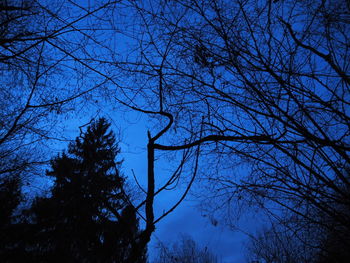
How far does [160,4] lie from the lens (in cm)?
226

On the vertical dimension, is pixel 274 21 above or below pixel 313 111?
above

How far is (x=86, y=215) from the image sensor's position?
5.57 m

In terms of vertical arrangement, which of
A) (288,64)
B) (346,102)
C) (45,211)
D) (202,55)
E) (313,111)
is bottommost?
(346,102)

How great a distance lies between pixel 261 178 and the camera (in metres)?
2.32

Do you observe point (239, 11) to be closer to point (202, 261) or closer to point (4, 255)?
point (4, 255)

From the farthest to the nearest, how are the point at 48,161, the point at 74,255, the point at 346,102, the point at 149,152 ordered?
the point at 74,255
the point at 48,161
the point at 346,102
the point at 149,152

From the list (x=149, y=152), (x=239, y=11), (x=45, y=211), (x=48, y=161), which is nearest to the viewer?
(x=149, y=152)

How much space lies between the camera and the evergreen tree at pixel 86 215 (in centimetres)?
153

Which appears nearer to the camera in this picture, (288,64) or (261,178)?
(288,64)

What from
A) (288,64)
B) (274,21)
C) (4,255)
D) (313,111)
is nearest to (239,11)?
(274,21)

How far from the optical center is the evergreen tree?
1529 mm

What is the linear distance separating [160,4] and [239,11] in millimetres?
955

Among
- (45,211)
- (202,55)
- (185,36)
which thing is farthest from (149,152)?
(45,211)

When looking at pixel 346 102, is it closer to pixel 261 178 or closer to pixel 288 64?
pixel 288 64
